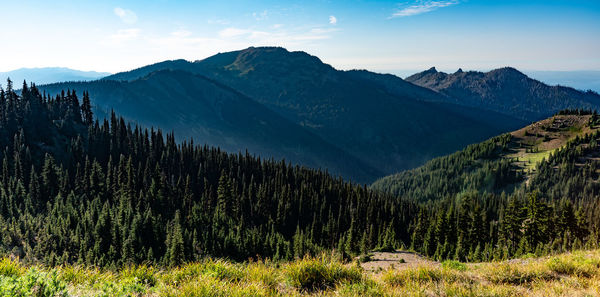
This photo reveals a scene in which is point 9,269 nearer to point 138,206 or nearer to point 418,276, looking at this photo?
point 418,276

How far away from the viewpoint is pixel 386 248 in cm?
9650

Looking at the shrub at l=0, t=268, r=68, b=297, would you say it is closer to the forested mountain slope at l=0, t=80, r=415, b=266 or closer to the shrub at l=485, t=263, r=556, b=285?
the shrub at l=485, t=263, r=556, b=285

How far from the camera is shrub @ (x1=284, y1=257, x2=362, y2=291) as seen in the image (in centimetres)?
1410

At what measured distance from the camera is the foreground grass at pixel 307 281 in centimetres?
1123

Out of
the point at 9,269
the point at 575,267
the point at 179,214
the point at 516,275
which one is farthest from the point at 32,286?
the point at 179,214

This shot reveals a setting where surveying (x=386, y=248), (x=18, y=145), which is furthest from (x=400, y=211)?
(x=18, y=145)

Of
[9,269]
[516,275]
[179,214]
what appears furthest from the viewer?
[179,214]

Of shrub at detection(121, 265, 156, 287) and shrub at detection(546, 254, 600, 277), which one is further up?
shrub at detection(546, 254, 600, 277)

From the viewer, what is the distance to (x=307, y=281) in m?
14.3

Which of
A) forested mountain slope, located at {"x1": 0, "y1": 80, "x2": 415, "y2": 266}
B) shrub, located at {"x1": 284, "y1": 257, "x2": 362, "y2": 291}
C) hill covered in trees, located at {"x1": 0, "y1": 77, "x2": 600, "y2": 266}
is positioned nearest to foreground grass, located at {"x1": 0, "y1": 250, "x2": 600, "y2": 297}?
shrub, located at {"x1": 284, "y1": 257, "x2": 362, "y2": 291}

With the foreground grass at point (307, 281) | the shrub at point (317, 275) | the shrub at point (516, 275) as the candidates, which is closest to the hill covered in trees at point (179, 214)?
the foreground grass at point (307, 281)

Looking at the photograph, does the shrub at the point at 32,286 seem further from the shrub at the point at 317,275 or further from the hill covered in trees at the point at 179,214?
the hill covered in trees at the point at 179,214

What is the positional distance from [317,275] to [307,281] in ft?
1.77

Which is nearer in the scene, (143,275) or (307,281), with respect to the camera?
(143,275)
